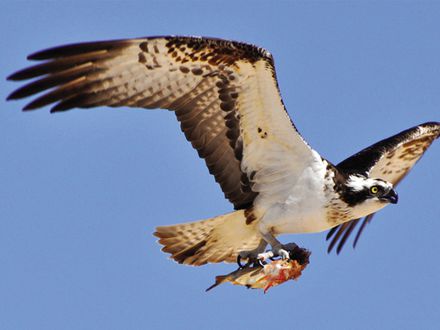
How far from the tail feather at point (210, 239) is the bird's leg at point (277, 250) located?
0.95 feet

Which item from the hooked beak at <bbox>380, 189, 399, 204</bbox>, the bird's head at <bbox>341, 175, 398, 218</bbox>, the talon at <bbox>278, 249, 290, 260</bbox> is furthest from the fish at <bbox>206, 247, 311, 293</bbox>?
the hooked beak at <bbox>380, 189, 399, 204</bbox>

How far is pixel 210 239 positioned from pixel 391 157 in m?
2.81

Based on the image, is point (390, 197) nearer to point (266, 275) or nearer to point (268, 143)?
point (268, 143)

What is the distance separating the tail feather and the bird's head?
111 centimetres

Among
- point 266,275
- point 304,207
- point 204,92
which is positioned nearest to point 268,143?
point 304,207

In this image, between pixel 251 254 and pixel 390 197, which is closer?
pixel 390 197

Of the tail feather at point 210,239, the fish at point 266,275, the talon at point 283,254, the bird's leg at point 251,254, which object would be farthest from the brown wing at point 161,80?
the fish at point 266,275

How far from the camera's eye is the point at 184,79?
1255 cm

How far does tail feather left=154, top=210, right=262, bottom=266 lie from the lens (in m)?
13.4

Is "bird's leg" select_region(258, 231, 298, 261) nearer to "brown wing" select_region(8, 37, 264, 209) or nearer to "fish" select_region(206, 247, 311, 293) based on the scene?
"fish" select_region(206, 247, 311, 293)

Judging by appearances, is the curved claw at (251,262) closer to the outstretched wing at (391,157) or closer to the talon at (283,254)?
the talon at (283,254)

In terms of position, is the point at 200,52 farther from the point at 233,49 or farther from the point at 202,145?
the point at 202,145

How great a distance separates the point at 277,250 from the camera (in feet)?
42.1

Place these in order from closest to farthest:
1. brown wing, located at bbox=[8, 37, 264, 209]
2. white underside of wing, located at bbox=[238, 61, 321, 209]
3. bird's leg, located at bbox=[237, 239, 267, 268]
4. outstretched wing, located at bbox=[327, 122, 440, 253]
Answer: brown wing, located at bbox=[8, 37, 264, 209]
white underside of wing, located at bbox=[238, 61, 321, 209]
bird's leg, located at bbox=[237, 239, 267, 268]
outstretched wing, located at bbox=[327, 122, 440, 253]
